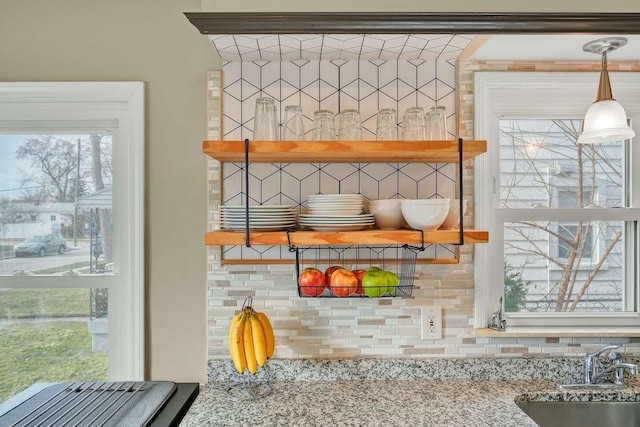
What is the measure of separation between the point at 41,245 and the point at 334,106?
126 centimetres

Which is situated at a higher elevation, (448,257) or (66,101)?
(66,101)

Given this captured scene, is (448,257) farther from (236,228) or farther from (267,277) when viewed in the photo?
(236,228)

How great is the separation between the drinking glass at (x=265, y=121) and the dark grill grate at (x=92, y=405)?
915 millimetres

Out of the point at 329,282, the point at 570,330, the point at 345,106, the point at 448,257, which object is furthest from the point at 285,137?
the point at 570,330

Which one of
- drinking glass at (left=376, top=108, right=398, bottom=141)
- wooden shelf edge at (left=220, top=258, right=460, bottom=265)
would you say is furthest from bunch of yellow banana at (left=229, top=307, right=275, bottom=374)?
drinking glass at (left=376, top=108, right=398, bottom=141)

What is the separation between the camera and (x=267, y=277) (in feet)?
5.52

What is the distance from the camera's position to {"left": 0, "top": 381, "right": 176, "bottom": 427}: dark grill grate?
1.27 meters

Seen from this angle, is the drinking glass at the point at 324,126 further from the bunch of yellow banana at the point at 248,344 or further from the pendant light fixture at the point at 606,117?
the pendant light fixture at the point at 606,117

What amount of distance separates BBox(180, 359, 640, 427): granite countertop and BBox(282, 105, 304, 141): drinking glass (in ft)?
2.72

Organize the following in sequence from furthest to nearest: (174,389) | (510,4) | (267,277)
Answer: (267,277) < (174,389) < (510,4)

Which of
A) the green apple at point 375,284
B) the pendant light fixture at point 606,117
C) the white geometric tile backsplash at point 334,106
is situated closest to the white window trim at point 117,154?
the white geometric tile backsplash at point 334,106

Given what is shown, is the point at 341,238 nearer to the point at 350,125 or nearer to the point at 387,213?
the point at 387,213

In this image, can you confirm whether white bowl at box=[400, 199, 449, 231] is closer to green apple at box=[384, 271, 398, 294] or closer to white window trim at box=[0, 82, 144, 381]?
green apple at box=[384, 271, 398, 294]

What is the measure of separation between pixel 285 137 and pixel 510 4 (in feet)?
2.75
